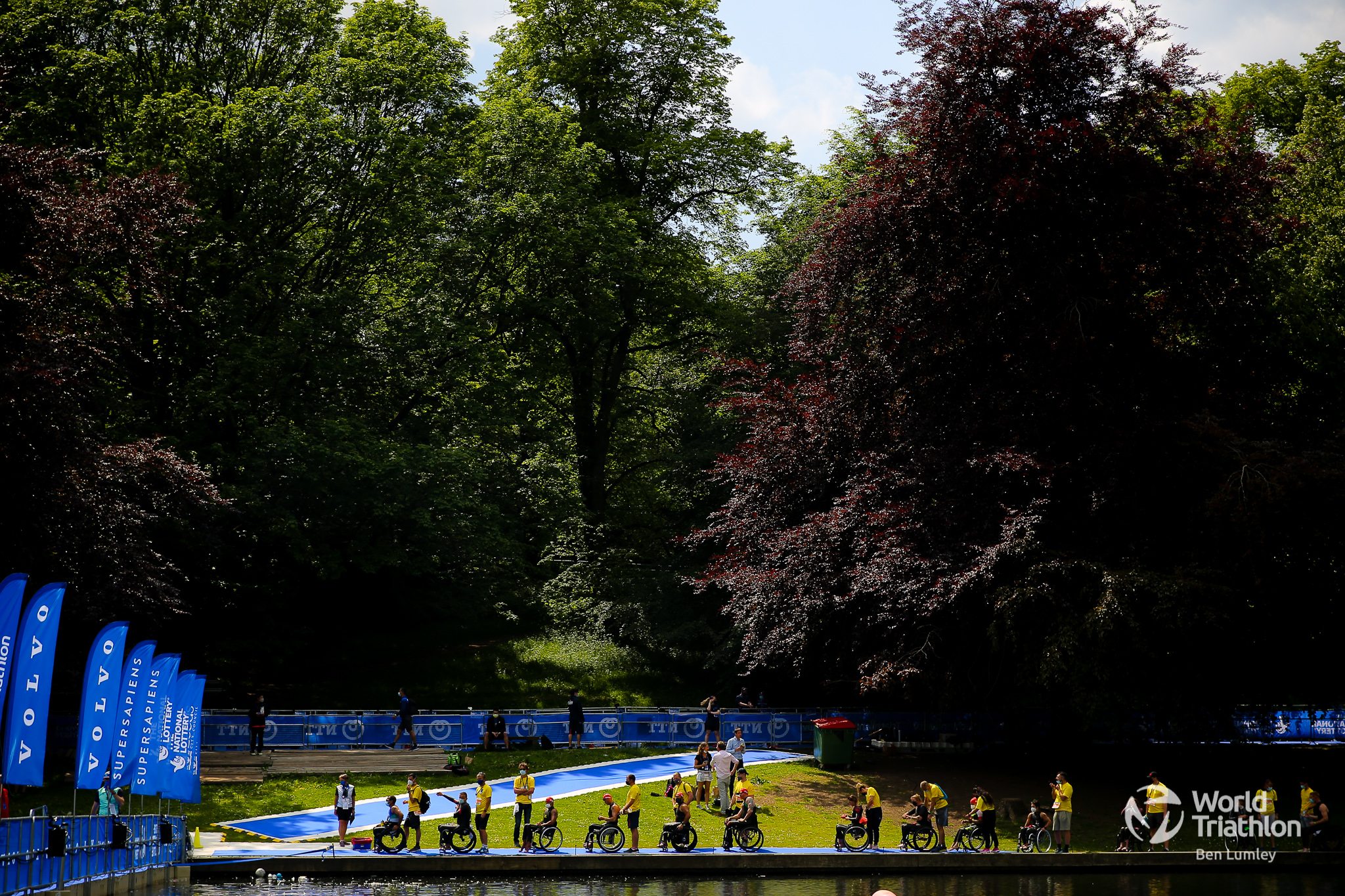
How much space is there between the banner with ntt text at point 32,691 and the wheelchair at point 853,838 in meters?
14.2

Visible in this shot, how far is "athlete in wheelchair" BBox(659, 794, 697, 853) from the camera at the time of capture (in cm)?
2239

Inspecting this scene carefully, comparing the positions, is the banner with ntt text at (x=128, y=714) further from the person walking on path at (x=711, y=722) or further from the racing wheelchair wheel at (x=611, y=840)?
the person walking on path at (x=711, y=722)

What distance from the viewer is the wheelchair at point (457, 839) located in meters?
22.0

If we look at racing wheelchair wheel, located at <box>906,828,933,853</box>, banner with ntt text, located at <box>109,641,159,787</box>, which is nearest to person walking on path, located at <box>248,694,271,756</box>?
banner with ntt text, located at <box>109,641,159,787</box>

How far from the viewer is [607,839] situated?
22.3 metres

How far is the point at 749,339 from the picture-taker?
41781 millimetres

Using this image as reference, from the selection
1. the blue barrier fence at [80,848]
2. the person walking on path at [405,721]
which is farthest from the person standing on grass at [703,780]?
the blue barrier fence at [80,848]

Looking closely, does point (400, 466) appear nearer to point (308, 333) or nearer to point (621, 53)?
point (308, 333)

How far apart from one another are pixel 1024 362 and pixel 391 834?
672 inches

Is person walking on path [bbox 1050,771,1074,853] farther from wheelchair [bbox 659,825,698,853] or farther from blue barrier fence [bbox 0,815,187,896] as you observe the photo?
blue barrier fence [bbox 0,815,187,896]

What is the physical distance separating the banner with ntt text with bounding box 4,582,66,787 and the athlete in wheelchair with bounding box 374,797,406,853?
8.65m

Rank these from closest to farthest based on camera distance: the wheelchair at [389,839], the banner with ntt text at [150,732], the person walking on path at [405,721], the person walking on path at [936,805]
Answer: the banner with ntt text at [150,732]
the wheelchair at [389,839]
the person walking on path at [936,805]
the person walking on path at [405,721]

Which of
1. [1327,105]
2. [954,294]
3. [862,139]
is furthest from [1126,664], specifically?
[862,139]

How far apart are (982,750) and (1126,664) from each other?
775 centimetres
